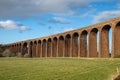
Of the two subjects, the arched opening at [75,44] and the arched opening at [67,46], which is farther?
the arched opening at [67,46]

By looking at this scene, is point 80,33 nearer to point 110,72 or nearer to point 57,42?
point 57,42

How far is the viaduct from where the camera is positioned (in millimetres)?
42750

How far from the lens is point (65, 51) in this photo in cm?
6481

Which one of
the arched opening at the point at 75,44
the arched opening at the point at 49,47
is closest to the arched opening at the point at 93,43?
the arched opening at the point at 75,44

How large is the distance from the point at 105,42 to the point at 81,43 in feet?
30.1

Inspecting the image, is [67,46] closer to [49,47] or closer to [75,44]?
[75,44]

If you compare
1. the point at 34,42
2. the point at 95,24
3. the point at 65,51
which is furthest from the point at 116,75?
the point at 34,42

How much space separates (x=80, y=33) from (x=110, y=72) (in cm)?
3525

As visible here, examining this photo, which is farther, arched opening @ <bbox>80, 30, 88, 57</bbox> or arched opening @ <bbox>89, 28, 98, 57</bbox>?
arched opening @ <bbox>80, 30, 88, 57</bbox>

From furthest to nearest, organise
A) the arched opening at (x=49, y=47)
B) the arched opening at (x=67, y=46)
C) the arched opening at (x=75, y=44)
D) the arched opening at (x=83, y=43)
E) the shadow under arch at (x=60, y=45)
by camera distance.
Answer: the arched opening at (x=49, y=47) → the shadow under arch at (x=60, y=45) → the arched opening at (x=67, y=46) → the arched opening at (x=75, y=44) → the arched opening at (x=83, y=43)

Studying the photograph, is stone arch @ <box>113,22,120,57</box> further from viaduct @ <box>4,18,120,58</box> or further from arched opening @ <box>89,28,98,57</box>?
arched opening @ <box>89,28,98,57</box>

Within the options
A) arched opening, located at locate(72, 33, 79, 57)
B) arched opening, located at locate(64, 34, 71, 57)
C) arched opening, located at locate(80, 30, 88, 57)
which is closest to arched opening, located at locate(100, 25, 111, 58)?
arched opening, located at locate(80, 30, 88, 57)

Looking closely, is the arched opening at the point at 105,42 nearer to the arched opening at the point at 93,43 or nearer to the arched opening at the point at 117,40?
the arched opening at the point at 93,43

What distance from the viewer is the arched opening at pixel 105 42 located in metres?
46.6
